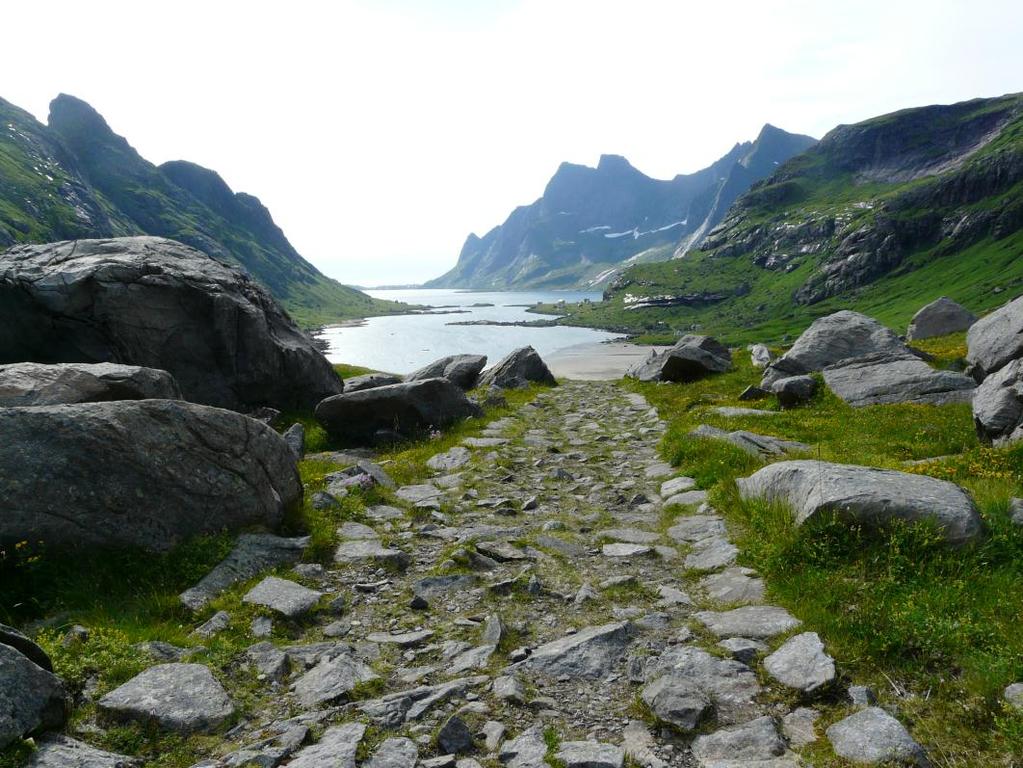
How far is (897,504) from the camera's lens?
7.69 meters

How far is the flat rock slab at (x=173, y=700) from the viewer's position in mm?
5242

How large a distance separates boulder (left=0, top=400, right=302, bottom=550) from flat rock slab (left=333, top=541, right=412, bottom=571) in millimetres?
1366

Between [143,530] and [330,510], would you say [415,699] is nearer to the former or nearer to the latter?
[143,530]

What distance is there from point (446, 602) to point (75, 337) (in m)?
16.4

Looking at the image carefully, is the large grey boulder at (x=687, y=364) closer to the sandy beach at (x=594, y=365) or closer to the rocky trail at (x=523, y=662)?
the sandy beach at (x=594, y=365)

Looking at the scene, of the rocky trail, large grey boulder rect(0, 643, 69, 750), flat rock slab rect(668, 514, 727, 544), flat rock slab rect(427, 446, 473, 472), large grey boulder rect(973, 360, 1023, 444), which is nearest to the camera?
large grey boulder rect(0, 643, 69, 750)

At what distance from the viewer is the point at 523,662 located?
249 inches

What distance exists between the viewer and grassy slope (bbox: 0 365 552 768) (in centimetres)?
509

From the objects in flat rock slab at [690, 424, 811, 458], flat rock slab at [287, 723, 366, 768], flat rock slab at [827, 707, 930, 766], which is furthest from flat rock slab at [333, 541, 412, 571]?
flat rock slab at [690, 424, 811, 458]

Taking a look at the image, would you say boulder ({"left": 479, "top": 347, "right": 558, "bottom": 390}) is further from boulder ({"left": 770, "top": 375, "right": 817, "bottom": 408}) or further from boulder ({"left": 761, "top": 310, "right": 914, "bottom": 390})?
boulder ({"left": 770, "top": 375, "right": 817, "bottom": 408})

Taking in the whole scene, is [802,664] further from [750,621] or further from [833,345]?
[833,345]

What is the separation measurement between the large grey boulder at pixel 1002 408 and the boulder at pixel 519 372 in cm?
2221

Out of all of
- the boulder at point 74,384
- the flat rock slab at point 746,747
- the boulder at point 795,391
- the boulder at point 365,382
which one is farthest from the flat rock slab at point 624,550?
the boulder at point 365,382

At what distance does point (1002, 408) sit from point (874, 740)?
1158 centimetres
